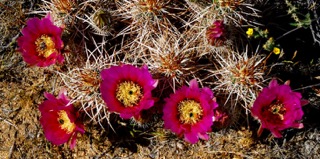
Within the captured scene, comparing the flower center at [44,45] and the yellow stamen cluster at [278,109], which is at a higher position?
the flower center at [44,45]

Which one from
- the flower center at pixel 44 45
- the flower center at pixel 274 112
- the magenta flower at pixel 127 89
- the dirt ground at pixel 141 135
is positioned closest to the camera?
the magenta flower at pixel 127 89

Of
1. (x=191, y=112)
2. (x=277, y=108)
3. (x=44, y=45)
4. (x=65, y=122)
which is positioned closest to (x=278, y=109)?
(x=277, y=108)

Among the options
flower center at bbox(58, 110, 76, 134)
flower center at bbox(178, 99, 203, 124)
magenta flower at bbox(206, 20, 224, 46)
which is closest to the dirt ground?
flower center at bbox(58, 110, 76, 134)

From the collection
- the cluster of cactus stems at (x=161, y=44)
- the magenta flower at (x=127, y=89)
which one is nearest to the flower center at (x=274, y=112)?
the cluster of cactus stems at (x=161, y=44)

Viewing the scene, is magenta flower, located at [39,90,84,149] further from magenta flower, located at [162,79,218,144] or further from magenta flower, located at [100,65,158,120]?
magenta flower, located at [162,79,218,144]

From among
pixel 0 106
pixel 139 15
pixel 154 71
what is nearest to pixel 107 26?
pixel 139 15

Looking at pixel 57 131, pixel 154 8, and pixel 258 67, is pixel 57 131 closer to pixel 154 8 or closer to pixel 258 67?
pixel 154 8

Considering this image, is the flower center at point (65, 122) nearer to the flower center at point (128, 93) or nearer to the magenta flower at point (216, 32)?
the flower center at point (128, 93)
